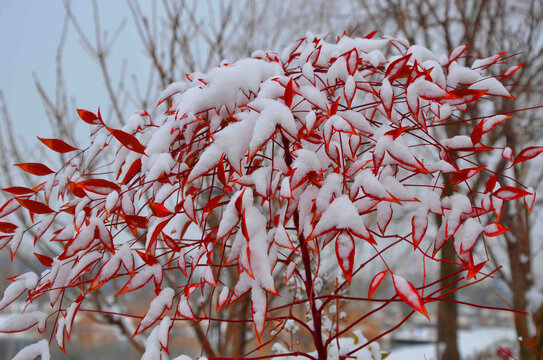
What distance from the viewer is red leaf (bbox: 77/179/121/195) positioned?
0.62 metres

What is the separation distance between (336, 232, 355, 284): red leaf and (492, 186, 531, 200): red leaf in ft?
0.88

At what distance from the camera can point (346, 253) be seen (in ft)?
1.59

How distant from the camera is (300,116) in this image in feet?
2.09

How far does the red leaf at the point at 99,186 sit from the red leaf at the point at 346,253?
36 cm

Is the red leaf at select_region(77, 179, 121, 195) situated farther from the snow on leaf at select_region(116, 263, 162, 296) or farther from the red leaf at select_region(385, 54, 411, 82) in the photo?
the red leaf at select_region(385, 54, 411, 82)

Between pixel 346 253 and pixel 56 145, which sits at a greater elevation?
pixel 56 145

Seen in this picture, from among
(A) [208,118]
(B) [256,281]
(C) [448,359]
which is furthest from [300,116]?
(C) [448,359]

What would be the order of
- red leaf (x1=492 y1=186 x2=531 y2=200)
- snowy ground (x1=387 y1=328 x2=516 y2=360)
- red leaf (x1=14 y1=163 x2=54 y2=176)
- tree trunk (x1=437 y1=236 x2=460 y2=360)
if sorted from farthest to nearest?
snowy ground (x1=387 y1=328 x2=516 y2=360)
tree trunk (x1=437 y1=236 x2=460 y2=360)
red leaf (x1=14 y1=163 x2=54 y2=176)
red leaf (x1=492 y1=186 x2=531 y2=200)

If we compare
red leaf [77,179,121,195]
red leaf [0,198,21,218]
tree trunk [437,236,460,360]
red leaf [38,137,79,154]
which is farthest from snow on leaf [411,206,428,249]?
tree trunk [437,236,460,360]

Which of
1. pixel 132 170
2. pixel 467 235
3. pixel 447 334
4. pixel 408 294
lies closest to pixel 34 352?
pixel 132 170

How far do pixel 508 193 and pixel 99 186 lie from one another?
0.60 m

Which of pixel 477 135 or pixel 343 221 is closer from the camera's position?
pixel 343 221

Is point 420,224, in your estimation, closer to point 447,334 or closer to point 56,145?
point 56,145

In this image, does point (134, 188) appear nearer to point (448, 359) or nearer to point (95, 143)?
point (95, 143)
